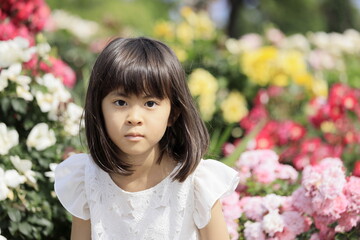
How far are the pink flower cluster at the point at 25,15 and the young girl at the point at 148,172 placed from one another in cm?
141

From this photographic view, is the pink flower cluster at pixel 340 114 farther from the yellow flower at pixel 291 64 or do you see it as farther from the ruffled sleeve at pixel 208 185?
the ruffled sleeve at pixel 208 185

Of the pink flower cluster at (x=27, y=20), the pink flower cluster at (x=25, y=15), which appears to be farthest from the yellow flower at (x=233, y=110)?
the pink flower cluster at (x=25, y=15)

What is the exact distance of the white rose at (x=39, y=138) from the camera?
248cm

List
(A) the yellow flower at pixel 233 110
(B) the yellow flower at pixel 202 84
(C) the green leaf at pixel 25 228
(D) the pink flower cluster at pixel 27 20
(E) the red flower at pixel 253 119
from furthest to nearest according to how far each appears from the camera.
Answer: (A) the yellow flower at pixel 233 110
(B) the yellow flower at pixel 202 84
(E) the red flower at pixel 253 119
(D) the pink flower cluster at pixel 27 20
(C) the green leaf at pixel 25 228

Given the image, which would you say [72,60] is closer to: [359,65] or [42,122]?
[359,65]

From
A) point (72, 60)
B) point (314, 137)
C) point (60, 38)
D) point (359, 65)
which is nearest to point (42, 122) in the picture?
point (314, 137)

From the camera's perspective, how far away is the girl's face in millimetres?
1810

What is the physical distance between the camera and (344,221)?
2176mm

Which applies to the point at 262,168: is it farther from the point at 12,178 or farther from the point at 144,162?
the point at 12,178

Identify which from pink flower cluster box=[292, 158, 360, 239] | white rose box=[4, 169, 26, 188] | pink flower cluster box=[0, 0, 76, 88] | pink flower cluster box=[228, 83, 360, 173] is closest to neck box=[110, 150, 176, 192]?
white rose box=[4, 169, 26, 188]

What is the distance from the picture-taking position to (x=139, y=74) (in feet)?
5.85

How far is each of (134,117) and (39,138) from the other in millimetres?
845

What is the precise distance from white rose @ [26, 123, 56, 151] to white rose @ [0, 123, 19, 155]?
77mm

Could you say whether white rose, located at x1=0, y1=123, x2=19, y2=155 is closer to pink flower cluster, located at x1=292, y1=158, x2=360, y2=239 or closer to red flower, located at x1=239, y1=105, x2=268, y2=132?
pink flower cluster, located at x1=292, y1=158, x2=360, y2=239
